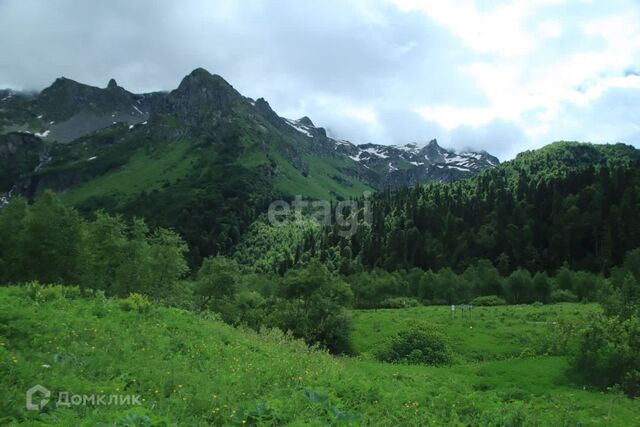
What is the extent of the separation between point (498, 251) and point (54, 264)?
460 feet

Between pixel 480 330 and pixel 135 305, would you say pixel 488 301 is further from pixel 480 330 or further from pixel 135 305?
pixel 135 305

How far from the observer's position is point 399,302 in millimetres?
105250

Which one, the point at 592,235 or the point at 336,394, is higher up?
the point at 592,235

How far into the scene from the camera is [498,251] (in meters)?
156

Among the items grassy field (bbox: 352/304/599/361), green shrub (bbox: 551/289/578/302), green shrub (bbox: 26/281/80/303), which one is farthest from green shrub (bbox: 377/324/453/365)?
green shrub (bbox: 551/289/578/302)

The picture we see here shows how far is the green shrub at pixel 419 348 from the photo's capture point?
4200 centimetres

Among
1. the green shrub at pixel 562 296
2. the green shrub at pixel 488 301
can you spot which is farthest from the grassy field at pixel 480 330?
the green shrub at pixel 562 296

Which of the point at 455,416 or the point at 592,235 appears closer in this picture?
the point at 455,416

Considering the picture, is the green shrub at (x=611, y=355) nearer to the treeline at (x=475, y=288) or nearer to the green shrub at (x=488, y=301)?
the green shrub at (x=488, y=301)

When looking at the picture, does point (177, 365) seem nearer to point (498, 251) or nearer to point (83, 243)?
point (83, 243)

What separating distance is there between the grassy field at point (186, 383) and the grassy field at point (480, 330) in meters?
21.4

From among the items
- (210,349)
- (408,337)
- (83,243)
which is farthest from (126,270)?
(210,349)

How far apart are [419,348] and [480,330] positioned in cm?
1676

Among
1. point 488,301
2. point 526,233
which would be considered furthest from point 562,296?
point 526,233
